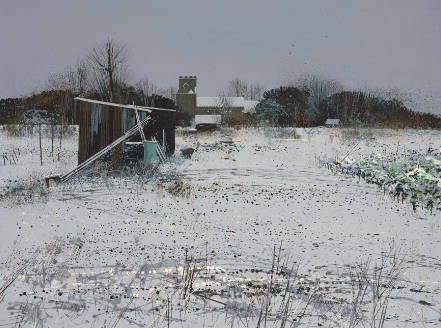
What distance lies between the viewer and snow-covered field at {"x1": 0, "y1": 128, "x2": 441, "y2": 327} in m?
3.96

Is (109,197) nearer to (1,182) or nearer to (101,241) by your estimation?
(101,241)

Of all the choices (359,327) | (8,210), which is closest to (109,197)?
(8,210)

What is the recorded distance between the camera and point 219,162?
53.9 feet

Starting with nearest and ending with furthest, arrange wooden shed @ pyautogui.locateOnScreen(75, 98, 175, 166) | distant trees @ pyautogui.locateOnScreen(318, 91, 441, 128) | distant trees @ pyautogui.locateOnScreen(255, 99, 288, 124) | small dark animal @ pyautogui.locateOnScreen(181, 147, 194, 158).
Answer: wooden shed @ pyautogui.locateOnScreen(75, 98, 175, 166) → small dark animal @ pyautogui.locateOnScreen(181, 147, 194, 158) → distant trees @ pyautogui.locateOnScreen(318, 91, 441, 128) → distant trees @ pyautogui.locateOnScreen(255, 99, 288, 124)

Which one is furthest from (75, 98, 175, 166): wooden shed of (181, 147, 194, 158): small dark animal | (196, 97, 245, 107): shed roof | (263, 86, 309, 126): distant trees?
(196, 97, 245, 107): shed roof

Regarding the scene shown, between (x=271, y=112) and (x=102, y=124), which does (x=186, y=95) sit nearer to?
(x=271, y=112)

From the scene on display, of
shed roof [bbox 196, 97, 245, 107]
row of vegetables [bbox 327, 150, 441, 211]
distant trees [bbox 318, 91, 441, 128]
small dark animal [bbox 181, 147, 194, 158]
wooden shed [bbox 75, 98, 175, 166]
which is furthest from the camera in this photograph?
shed roof [bbox 196, 97, 245, 107]

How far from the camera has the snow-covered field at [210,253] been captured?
396cm

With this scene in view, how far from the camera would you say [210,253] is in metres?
5.80

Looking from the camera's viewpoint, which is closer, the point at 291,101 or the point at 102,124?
the point at 102,124

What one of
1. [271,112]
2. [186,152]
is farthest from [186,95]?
[186,152]

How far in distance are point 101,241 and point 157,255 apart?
118 centimetres

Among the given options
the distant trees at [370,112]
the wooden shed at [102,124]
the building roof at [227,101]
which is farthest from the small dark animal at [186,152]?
the building roof at [227,101]

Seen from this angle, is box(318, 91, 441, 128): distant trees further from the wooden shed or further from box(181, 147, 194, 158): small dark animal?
the wooden shed
